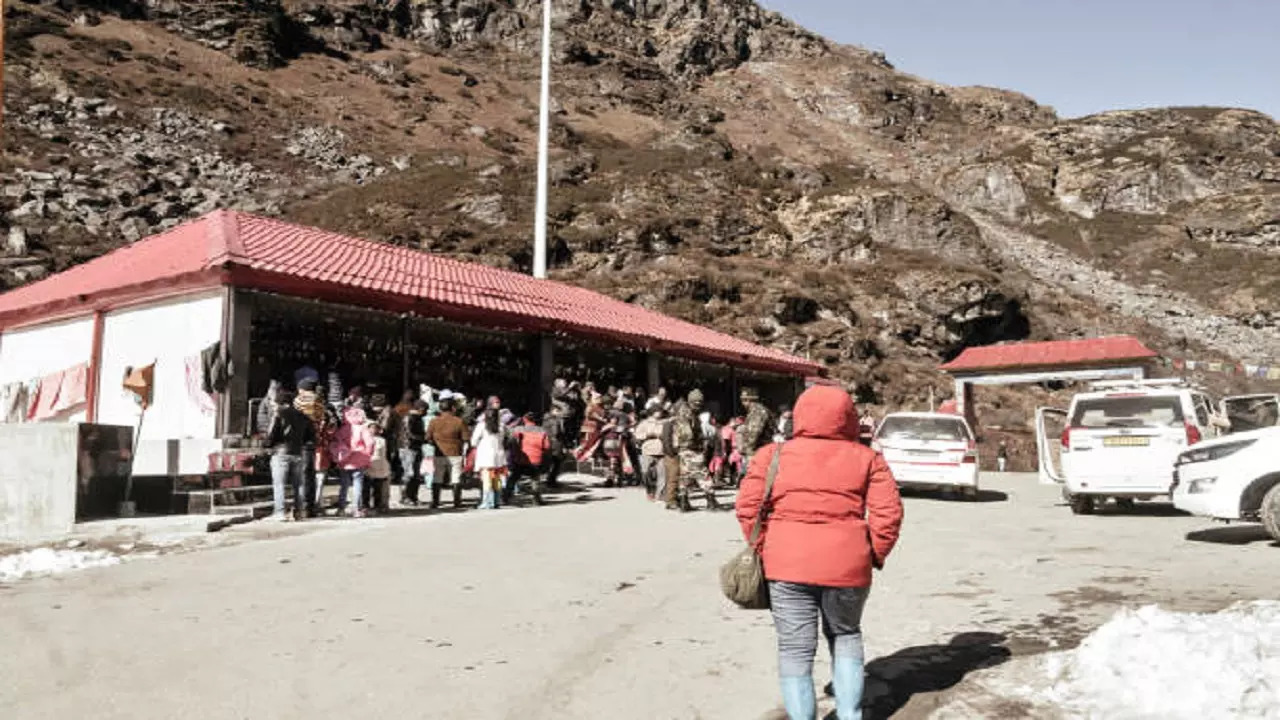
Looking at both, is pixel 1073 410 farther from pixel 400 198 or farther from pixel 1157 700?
pixel 400 198

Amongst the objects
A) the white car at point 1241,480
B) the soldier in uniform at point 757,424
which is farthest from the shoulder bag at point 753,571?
the soldier in uniform at point 757,424

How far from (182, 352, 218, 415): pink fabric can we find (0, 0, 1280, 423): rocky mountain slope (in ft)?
96.4

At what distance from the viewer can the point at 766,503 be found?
3.79 m

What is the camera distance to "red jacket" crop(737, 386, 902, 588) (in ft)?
11.8

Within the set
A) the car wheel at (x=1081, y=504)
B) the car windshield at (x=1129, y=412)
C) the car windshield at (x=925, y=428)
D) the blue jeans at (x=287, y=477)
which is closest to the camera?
the blue jeans at (x=287, y=477)

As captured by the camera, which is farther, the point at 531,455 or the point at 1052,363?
the point at 1052,363

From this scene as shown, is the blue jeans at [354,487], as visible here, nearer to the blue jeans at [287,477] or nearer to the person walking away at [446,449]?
the blue jeans at [287,477]

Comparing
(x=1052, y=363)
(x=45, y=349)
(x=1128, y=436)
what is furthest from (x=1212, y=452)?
(x=1052, y=363)

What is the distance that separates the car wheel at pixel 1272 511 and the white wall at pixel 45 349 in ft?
59.6

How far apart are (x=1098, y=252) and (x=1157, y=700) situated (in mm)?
82902

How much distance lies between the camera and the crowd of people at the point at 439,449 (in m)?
10.9

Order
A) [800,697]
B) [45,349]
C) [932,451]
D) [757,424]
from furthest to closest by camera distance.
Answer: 1. [45,349]
2. [932,451]
3. [757,424]
4. [800,697]

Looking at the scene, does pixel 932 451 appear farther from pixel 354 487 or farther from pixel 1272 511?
pixel 354 487

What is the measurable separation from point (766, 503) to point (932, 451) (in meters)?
11.7
